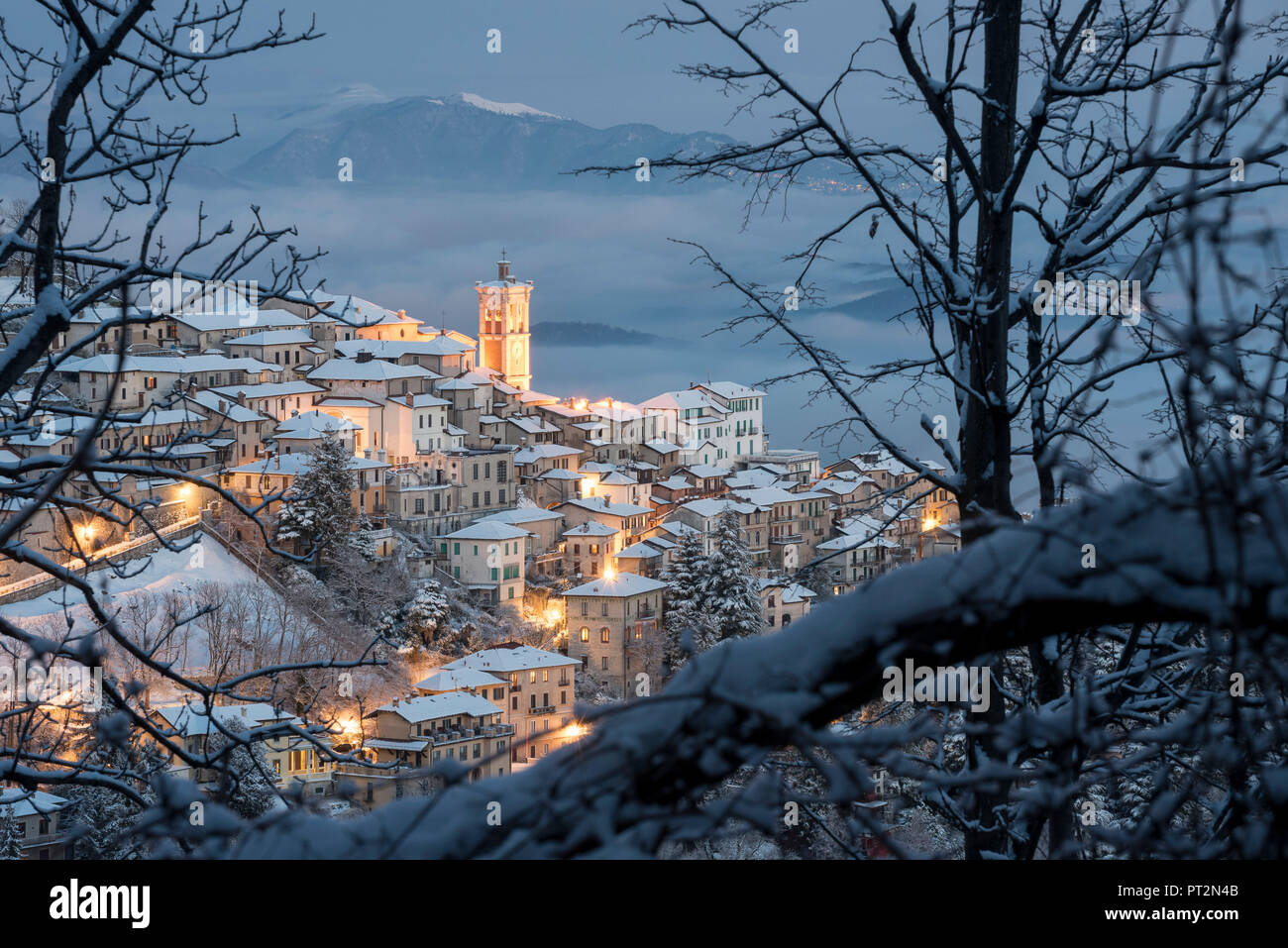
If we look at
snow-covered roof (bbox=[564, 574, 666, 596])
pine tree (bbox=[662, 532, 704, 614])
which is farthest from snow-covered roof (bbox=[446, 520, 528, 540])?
pine tree (bbox=[662, 532, 704, 614])

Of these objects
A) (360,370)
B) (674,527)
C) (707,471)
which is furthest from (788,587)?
A: (707,471)

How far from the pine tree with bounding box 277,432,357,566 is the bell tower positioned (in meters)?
30.5

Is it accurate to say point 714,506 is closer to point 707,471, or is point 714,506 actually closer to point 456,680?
point 707,471

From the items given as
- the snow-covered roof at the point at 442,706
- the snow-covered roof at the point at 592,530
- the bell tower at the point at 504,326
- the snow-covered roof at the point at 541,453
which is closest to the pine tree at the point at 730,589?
the snow-covered roof at the point at 442,706

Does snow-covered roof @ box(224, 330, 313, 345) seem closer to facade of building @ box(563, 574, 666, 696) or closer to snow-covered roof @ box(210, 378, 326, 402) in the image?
snow-covered roof @ box(210, 378, 326, 402)

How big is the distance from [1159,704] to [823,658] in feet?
6.23

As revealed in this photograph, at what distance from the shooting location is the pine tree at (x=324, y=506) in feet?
109

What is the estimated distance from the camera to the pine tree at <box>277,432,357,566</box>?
3312 centimetres

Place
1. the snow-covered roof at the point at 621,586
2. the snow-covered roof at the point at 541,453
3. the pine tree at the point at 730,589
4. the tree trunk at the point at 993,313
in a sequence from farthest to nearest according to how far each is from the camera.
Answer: the snow-covered roof at the point at 541,453, the snow-covered roof at the point at 621,586, the pine tree at the point at 730,589, the tree trunk at the point at 993,313

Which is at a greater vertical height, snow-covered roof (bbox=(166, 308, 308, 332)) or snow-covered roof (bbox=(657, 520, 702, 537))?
snow-covered roof (bbox=(166, 308, 308, 332))

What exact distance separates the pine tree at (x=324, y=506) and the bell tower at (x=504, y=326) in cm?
3047

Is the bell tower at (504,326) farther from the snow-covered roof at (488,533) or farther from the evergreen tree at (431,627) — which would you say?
the evergreen tree at (431,627)

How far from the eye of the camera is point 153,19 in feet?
14.8
